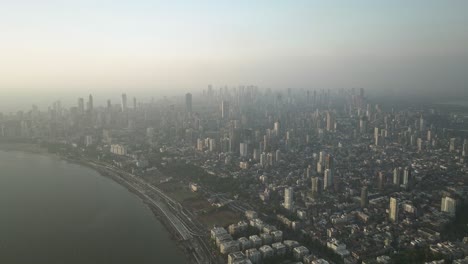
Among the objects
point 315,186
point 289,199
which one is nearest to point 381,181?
point 315,186

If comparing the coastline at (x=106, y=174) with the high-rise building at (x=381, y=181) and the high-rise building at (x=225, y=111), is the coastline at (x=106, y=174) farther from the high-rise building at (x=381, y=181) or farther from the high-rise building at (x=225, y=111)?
the high-rise building at (x=225, y=111)

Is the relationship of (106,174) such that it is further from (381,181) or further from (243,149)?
(381,181)

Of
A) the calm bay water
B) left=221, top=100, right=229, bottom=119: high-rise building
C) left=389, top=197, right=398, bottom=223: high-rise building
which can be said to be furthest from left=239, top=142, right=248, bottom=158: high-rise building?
left=221, top=100, right=229, bottom=119: high-rise building

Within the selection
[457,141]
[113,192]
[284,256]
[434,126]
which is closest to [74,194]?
Answer: [113,192]

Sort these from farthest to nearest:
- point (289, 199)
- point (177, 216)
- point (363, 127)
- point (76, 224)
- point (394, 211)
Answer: point (363, 127)
point (289, 199)
point (177, 216)
point (394, 211)
point (76, 224)

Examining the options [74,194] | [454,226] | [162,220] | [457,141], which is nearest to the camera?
[454,226]

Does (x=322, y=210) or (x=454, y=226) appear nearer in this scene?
(x=454, y=226)

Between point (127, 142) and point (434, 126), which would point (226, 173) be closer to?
point (127, 142)

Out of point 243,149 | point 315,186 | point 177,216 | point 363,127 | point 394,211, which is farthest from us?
point 363,127
